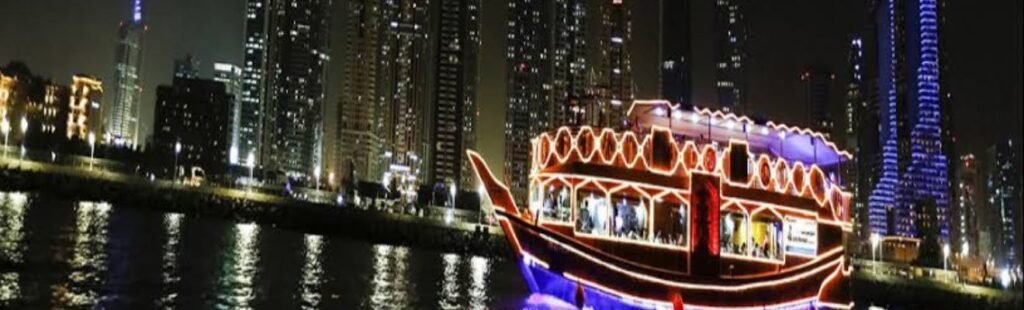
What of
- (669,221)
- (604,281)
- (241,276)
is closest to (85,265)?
(241,276)

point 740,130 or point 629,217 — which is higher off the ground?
point 740,130

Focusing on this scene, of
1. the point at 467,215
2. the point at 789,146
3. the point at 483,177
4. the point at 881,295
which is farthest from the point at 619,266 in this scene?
the point at 467,215

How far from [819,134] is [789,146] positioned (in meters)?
1.14

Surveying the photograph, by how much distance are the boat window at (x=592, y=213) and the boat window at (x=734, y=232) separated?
407 cm

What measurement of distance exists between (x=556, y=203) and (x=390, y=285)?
1693 cm

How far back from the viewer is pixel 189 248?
53.8 m

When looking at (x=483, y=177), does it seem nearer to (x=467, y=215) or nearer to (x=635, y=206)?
(x=635, y=206)

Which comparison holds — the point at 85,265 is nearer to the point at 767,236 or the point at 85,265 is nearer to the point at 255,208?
the point at 767,236

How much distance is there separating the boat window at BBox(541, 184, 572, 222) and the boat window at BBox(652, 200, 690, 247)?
2950 millimetres

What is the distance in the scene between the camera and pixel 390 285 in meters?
44.6

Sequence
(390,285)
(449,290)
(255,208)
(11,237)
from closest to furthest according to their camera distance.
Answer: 1. (390,285)
2. (449,290)
3. (11,237)
4. (255,208)

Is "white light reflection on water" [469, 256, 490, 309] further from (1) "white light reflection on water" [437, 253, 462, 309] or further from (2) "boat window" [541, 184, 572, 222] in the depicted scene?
(2) "boat window" [541, 184, 572, 222]

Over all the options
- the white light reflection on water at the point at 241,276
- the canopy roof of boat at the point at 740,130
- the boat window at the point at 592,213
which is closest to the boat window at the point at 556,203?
the boat window at the point at 592,213

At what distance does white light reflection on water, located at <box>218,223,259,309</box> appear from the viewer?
106ft
